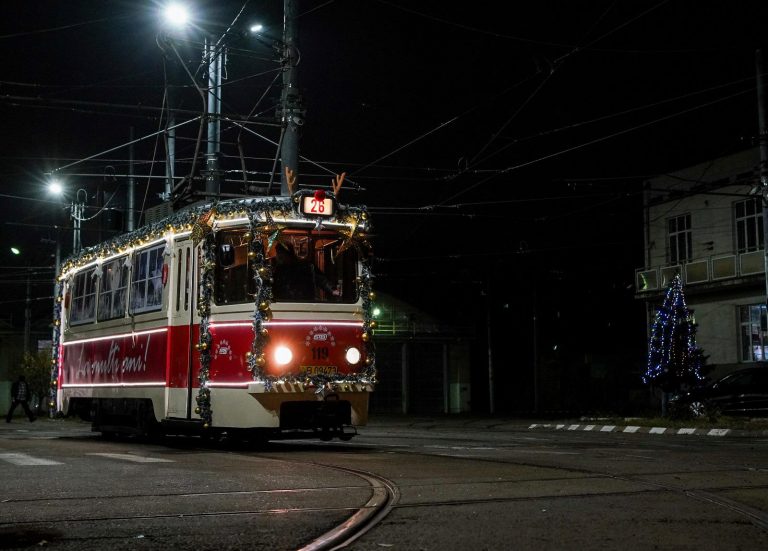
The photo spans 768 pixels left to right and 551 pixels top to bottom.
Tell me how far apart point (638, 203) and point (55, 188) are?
2446 cm

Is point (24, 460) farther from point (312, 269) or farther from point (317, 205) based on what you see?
point (317, 205)

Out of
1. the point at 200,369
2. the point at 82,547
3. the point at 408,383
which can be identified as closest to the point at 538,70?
the point at 200,369

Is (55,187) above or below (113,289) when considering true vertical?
above

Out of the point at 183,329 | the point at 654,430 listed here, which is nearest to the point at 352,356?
the point at 183,329

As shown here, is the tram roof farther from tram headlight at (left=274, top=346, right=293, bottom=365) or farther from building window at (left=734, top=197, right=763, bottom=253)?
building window at (left=734, top=197, right=763, bottom=253)

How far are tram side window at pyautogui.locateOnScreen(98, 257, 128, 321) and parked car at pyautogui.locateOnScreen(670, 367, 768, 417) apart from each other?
16.3 m

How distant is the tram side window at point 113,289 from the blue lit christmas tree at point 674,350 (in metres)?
16.9

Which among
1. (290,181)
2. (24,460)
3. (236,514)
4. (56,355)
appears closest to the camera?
(236,514)

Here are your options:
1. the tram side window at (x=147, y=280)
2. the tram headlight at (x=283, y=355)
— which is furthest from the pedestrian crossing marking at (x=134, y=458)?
the tram side window at (x=147, y=280)

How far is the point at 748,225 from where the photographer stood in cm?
3647

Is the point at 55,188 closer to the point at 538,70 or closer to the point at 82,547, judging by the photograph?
the point at 538,70

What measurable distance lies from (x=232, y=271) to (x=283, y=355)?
1.46m

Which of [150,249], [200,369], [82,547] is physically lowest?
[82,547]

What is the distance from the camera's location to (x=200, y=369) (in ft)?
46.5
